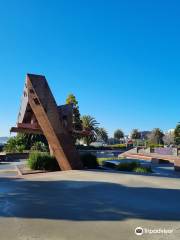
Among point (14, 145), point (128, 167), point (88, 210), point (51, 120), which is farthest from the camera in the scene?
point (14, 145)

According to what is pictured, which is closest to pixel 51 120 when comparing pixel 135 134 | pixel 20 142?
pixel 20 142

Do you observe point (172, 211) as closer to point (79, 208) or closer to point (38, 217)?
point (79, 208)

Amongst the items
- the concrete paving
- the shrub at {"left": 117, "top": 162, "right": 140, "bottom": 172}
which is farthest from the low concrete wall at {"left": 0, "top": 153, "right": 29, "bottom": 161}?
the concrete paving

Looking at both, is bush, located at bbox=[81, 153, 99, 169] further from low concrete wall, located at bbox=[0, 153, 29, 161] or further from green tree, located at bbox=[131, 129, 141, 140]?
green tree, located at bbox=[131, 129, 141, 140]

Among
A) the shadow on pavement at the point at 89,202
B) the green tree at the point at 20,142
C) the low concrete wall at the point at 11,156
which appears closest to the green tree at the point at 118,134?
the green tree at the point at 20,142

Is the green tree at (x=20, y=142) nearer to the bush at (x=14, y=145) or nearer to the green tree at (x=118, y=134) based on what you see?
Answer: the bush at (x=14, y=145)

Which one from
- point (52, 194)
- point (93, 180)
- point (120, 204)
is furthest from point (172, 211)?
point (93, 180)

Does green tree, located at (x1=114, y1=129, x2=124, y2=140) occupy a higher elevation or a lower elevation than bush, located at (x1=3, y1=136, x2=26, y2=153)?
higher

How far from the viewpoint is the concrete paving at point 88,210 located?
6590 mm

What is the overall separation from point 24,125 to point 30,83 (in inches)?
152

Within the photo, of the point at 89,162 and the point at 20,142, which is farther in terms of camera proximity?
the point at 20,142

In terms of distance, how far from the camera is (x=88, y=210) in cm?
838

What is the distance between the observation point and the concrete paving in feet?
21.6

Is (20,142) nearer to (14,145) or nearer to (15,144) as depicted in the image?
(15,144)
